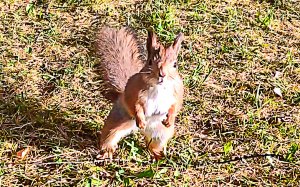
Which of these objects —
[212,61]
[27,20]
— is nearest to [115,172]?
[212,61]

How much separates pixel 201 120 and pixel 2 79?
4.30 feet

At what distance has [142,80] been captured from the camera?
3244mm

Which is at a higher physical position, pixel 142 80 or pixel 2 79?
pixel 142 80

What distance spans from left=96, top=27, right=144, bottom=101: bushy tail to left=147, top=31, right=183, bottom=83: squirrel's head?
1.66 ft

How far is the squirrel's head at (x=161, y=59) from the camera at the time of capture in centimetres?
312

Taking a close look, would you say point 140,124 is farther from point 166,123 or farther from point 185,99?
point 185,99

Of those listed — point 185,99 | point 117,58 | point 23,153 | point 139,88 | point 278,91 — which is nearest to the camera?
point 139,88

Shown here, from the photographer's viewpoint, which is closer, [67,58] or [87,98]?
[87,98]

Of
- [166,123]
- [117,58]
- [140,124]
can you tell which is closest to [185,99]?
[117,58]

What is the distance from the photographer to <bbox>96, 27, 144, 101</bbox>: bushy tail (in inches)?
144

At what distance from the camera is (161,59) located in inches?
123

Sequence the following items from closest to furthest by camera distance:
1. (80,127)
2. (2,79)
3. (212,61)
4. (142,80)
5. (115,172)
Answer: (142,80)
(115,172)
(80,127)
(2,79)
(212,61)

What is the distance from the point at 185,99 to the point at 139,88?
2.93 feet

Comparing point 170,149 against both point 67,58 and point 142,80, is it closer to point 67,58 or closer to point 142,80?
point 142,80
